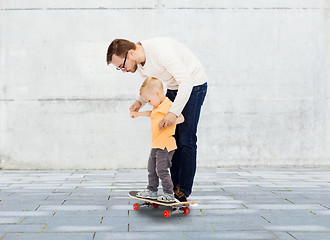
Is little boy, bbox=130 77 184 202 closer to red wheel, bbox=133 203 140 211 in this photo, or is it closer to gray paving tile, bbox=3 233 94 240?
red wheel, bbox=133 203 140 211

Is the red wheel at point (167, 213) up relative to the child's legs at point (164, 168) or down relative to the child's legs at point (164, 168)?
down

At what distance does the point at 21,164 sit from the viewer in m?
7.01

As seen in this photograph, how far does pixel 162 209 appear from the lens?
12.0ft

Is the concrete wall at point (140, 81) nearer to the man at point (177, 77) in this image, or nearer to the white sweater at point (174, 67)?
the man at point (177, 77)

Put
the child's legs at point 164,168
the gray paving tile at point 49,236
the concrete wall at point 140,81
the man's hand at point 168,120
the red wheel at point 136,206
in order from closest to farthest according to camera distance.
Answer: the gray paving tile at point 49,236
the man's hand at point 168,120
the child's legs at point 164,168
the red wheel at point 136,206
the concrete wall at point 140,81

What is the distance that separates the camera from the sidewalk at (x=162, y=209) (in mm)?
2795

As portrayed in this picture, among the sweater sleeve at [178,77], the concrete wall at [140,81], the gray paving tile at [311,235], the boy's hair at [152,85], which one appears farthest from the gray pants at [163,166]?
the concrete wall at [140,81]

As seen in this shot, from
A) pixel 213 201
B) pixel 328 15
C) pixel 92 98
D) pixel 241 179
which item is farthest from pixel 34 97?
pixel 328 15

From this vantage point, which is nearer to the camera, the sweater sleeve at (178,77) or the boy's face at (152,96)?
the sweater sleeve at (178,77)

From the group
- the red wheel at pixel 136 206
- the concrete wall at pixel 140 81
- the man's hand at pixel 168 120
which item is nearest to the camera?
the man's hand at pixel 168 120

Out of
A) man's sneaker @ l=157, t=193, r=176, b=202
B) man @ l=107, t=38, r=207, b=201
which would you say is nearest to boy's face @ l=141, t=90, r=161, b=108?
man @ l=107, t=38, r=207, b=201

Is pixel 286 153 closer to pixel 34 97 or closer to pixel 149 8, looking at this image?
pixel 149 8

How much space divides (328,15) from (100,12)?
4.06 metres

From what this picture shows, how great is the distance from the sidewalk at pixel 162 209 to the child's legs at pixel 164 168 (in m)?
0.26
